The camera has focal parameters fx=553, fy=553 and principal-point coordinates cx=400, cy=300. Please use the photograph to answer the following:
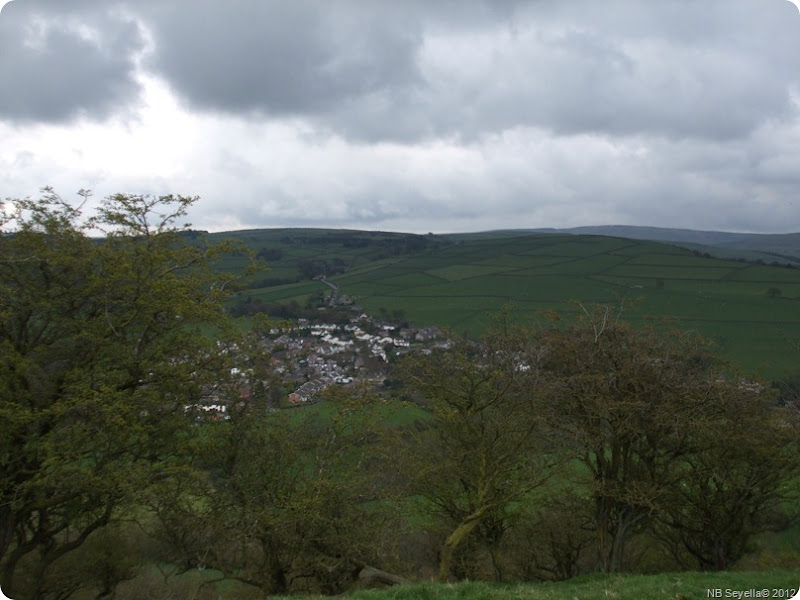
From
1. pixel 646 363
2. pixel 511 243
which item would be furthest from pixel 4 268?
pixel 511 243

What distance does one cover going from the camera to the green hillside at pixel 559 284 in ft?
181

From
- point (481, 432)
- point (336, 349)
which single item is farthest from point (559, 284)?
point (481, 432)

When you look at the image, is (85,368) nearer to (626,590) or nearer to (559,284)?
(626,590)

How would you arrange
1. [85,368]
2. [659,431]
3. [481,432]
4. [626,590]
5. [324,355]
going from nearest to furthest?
1. [626,590]
2. [85,368]
3. [481,432]
4. [659,431]
5. [324,355]

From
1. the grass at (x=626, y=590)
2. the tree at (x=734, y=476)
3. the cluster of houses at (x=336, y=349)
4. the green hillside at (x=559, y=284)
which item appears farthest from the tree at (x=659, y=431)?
the green hillside at (x=559, y=284)

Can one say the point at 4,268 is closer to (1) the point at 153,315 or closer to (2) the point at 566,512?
(1) the point at 153,315

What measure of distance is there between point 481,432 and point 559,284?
216 feet

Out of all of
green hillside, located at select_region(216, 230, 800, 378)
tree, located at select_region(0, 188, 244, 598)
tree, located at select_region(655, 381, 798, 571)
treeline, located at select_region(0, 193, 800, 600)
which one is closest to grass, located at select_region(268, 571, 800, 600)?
treeline, located at select_region(0, 193, 800, 600)

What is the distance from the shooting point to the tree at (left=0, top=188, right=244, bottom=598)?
11.9m

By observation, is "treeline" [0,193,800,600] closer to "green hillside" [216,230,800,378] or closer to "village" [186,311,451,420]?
"village" [186,311,451,420]

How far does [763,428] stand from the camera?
1570cm

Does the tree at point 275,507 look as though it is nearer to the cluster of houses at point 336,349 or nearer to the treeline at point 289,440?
the treeline at point 289,440

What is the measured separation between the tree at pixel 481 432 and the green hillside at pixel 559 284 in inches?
1005

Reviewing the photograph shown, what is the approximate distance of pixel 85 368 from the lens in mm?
13180
